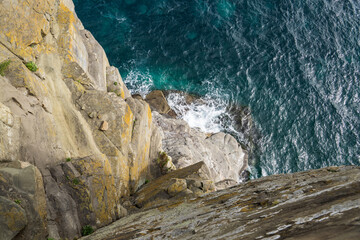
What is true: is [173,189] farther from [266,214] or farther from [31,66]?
[31,66]

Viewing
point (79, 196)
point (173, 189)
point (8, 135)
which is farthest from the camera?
point (173, 189)

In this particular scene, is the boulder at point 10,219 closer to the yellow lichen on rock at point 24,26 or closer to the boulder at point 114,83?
the yellow lichen on rock at point 24,26

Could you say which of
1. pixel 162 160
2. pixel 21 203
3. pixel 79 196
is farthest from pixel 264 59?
pixel 21 203

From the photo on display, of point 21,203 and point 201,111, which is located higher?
point 201,111

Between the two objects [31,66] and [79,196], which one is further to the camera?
[31,66]

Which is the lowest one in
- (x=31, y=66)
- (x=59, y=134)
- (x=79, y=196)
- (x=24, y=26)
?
(x=79, y=196)

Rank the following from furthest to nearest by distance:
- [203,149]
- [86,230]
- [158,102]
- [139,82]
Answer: [139,82]
[158,102]
[203,149]
[86,230]

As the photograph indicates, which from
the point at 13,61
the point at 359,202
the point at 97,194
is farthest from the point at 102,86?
the point at 359,202
